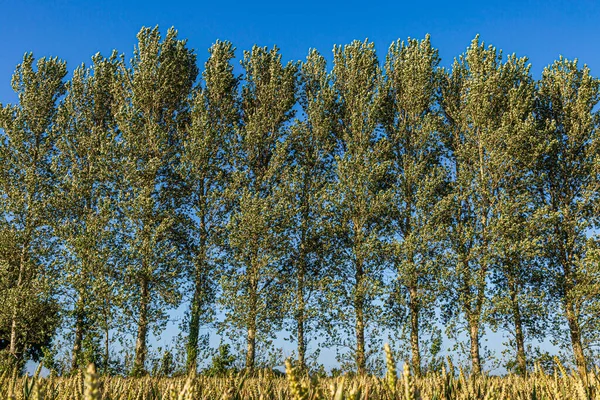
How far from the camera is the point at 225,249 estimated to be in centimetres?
2166

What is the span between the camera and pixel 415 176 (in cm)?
2212

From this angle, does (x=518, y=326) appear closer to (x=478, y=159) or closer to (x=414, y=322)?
(x=414, y=322)

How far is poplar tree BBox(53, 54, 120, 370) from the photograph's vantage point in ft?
61.5

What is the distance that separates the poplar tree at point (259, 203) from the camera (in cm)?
1980

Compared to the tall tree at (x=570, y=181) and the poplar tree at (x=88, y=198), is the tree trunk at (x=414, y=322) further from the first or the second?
the poplar tree at (x=88, y=198)

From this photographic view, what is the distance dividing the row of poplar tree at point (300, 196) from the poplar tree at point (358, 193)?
10cm

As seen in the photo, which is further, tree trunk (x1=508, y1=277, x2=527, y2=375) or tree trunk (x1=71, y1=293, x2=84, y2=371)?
tree trunk (x1=508, y1=277, x2=527, y2=375)

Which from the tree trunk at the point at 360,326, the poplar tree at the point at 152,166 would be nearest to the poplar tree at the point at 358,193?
the tree trunk at the point at 360,326

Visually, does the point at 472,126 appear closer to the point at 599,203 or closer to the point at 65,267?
the point at 599,203

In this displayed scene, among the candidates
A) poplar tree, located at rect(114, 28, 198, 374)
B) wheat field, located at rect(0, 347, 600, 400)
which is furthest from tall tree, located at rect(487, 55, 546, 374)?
wheat field, located at rect(0, 347, 600, 400)

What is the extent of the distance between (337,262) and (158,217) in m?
7.73

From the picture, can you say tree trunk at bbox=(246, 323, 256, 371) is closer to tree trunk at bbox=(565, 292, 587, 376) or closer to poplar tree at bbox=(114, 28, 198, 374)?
poplar tree at bbox=(114, 28, 198, 374)

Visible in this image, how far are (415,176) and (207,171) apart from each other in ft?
30.0

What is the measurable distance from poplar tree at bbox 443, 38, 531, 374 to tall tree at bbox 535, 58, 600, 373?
159 cm
